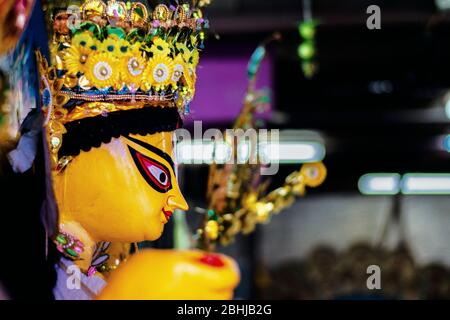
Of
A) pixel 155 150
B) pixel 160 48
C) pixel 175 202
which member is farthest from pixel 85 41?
pixel 175 202

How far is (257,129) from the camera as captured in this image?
264 cm

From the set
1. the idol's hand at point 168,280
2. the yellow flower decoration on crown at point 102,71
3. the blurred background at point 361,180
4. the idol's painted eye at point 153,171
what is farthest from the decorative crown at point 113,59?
the blurred background at point 361,180

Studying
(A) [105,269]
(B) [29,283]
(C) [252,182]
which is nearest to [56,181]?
(B) [29,283]

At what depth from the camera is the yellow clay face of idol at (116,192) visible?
5.45 ft

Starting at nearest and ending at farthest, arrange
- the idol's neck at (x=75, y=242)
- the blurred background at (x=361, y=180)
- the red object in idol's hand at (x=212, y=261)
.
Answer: the idol's neck at (x=75, y=242) → the red object in idol's hand at (x=212, y=261) → the blurred background at (x=361, y=180)

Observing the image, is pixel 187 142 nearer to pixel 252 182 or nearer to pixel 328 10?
pixel 252 182

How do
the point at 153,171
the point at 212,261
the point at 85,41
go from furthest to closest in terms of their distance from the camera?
the point at 212,261, the point at 153,171, the point at 85,41

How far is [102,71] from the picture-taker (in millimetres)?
1622

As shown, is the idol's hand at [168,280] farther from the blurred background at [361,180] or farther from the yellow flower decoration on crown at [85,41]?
the blurred background at [361,180]

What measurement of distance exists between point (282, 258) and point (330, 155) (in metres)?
0.88

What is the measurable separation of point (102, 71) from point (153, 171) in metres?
0.27

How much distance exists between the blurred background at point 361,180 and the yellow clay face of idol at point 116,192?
3.41 metres

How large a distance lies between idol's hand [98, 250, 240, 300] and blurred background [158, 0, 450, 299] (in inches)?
129

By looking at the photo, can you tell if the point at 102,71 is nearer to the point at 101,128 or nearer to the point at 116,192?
the point at 101,128
